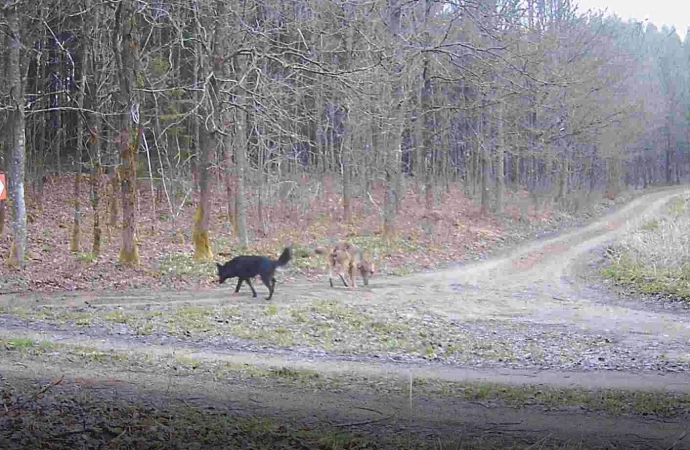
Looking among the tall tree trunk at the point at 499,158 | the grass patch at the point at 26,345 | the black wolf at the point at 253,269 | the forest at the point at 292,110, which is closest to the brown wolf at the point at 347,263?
the black wolf at the point at 253,269

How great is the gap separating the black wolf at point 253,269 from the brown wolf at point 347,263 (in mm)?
2202

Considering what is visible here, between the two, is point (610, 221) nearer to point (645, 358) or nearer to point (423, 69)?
point (423, 69)

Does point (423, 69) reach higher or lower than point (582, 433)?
higher

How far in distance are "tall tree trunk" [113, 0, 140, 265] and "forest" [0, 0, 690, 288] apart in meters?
0.04

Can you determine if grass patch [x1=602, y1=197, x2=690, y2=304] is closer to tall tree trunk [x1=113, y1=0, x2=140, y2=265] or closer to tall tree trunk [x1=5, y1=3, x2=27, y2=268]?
tall tree trunk [x1=113, y1=0, x2=140, y2=265]

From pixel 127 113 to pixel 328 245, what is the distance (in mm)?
6067

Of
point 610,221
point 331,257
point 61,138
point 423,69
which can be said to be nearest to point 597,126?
point 610,221

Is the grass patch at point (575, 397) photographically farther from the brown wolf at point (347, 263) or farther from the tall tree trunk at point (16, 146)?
the tall tree trunk at point (16, 146)

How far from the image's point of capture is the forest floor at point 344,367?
4.63 meters

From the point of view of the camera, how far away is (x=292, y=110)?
613 inches

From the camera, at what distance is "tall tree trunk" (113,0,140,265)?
1666 cm

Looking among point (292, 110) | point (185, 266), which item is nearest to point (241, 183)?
point (185, 266)

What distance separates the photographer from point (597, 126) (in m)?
35.3

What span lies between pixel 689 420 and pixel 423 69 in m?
13.8
